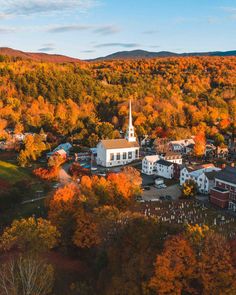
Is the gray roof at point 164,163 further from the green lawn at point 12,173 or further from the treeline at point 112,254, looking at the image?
the treeline at point 112,254

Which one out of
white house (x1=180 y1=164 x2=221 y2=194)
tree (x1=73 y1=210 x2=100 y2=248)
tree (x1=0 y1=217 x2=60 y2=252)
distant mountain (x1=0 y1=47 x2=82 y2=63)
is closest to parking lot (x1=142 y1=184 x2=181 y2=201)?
white house (x1=180 y1=164 x2=221 y2=194)

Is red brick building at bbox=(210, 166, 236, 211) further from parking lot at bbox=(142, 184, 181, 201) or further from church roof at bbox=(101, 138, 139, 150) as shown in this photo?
church roof at bbox=(101, 138, 139, 150)

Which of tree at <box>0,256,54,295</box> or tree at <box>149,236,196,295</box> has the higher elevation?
tree at <box>149,236,196,295</box>

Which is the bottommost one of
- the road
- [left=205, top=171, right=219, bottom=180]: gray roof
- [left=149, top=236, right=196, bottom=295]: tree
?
the road

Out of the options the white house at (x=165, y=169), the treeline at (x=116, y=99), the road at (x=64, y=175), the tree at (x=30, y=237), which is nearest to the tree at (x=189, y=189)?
the white house at (x=165, y=169)

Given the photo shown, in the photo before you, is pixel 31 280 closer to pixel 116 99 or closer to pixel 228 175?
pixel 228 175

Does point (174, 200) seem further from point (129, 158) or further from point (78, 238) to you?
point (129, 158)
